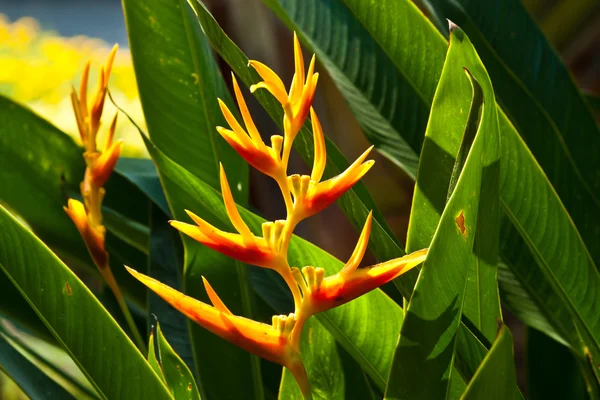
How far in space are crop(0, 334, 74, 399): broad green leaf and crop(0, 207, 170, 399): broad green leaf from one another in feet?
0.51

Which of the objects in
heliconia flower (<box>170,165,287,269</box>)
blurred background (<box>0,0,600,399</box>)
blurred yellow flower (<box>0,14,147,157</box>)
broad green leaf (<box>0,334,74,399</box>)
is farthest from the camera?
blurred yellow flower (<box>0,14,147,157</box>)

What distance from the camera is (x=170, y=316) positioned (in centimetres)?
59

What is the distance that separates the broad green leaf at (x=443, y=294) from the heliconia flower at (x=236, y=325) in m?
0.06

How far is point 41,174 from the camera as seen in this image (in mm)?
644

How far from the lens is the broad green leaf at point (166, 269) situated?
1.91 feet

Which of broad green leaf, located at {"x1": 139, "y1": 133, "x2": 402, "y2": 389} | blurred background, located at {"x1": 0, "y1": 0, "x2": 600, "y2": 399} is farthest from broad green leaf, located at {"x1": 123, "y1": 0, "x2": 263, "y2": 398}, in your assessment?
blurred background, located at {"x1": 0, "y1": 0, "x2": 600, "y2": 399}

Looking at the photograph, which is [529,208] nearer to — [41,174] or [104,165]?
[104,165]

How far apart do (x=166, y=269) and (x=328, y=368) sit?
0.78 feet

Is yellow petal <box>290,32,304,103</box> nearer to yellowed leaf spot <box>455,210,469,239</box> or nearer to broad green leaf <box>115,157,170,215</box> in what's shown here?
yellowed leaf spot <box>455,210,469,239</box>

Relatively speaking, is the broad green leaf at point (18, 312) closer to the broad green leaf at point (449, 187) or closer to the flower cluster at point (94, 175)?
the flower cluster at point (94, 175)

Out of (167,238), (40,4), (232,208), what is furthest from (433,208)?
(40,4)

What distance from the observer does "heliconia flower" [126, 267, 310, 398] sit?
25 centimetres

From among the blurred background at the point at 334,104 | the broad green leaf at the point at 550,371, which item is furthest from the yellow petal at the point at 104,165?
the blurred background at the point at 334,104

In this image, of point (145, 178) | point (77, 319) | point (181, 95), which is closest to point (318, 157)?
point (77, 319)
